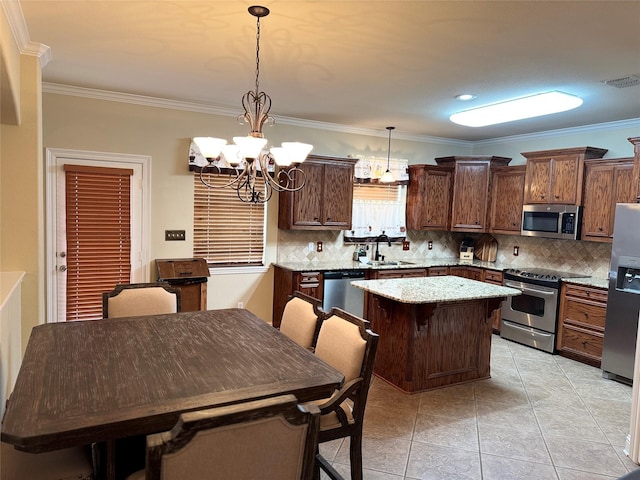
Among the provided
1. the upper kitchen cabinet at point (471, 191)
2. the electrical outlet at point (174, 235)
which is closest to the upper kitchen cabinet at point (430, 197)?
the upper kitchen cabinet at point (471, 191)

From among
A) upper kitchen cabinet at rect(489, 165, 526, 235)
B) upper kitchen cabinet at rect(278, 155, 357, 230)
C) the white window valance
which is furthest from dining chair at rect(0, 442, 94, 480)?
upper kitchen cabinet at rect(489, 165, 526, 235)

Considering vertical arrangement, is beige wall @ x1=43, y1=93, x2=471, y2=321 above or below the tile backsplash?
above

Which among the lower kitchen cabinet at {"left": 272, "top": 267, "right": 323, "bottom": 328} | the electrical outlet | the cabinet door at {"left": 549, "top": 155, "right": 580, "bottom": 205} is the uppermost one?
the cabinet door at {"left": 549, "top": 155, "right": 580, "bottom": 205}

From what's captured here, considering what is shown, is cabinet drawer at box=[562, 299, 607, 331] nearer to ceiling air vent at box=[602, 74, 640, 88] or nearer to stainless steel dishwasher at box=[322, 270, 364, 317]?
ceiling air vent at box=[602, 74, 640, 88]

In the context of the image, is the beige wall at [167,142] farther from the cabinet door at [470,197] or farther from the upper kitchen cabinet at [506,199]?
the upper kitchen cabinet at [506,199]

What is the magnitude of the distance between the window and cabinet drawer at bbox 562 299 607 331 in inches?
137

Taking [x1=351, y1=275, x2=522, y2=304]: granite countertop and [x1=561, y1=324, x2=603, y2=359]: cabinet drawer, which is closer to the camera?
[x1=351, y1=275, x2=522, y2=304]: granite countertop

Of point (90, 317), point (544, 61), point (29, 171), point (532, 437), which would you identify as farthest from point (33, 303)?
point (544, 61)

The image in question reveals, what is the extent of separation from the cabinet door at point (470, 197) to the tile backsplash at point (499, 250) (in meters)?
0.55

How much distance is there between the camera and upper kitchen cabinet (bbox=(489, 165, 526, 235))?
555cm

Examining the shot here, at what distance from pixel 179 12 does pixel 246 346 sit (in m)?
1.91

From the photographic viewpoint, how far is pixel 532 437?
9.78 feet

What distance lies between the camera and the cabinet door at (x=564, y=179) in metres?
4.80

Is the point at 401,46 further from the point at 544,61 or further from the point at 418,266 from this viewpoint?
the point at 418,266
